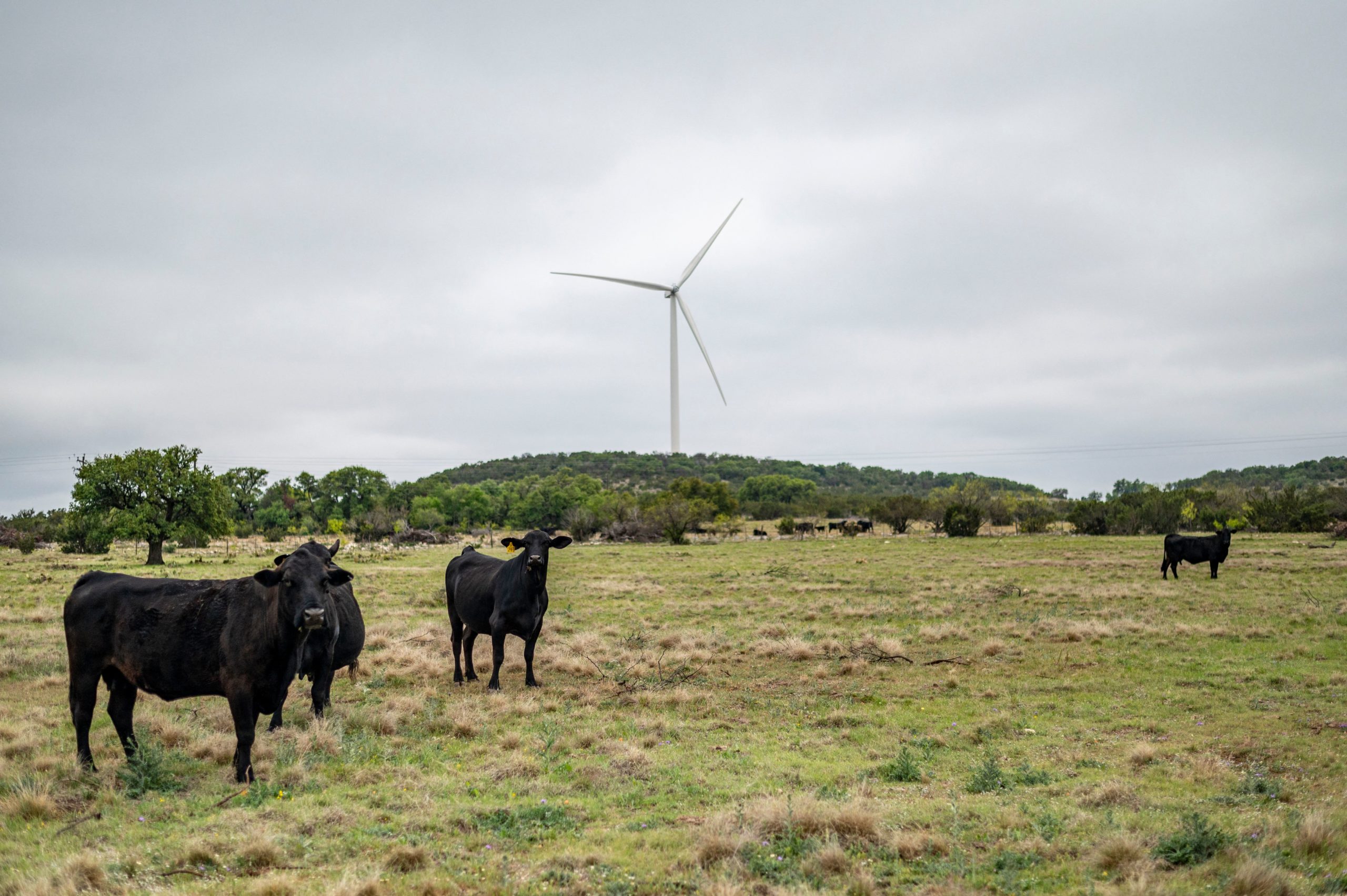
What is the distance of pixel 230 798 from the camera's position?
287 inches

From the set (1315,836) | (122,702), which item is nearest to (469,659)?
(122,702)

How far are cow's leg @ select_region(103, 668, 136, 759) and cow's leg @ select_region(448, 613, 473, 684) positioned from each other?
5.27 m

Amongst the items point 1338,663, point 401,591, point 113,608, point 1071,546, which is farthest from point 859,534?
point 113,608

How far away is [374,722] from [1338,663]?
16.4 m

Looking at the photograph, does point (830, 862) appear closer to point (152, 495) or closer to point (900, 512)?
point (152, 495)

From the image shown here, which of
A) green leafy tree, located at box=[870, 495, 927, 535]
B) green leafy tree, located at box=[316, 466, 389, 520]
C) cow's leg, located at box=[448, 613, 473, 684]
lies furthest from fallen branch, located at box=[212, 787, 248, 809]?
green leafy tree, located at box=[316, 466, 389, 520]

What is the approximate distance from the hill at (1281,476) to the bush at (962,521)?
2664 inches

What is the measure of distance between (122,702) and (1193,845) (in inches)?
395

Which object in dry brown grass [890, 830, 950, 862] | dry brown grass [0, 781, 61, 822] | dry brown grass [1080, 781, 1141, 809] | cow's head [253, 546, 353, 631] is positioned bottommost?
dry brown grass [1080, 781, 1141, 809]

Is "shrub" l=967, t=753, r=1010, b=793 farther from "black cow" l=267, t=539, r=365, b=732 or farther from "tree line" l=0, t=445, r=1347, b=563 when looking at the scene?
"tree line" l=0, t=445, r=1347, b=563

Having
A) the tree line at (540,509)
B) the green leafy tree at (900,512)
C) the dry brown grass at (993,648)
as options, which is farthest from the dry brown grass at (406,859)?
the green leafy tree at (900,512)

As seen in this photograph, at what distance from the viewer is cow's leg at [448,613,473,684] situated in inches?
526

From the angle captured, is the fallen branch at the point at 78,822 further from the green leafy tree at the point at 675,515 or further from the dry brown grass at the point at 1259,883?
the green leafy tree at the point at 675,515

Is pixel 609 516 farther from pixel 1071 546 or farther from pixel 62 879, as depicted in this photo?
pixel 62 879
